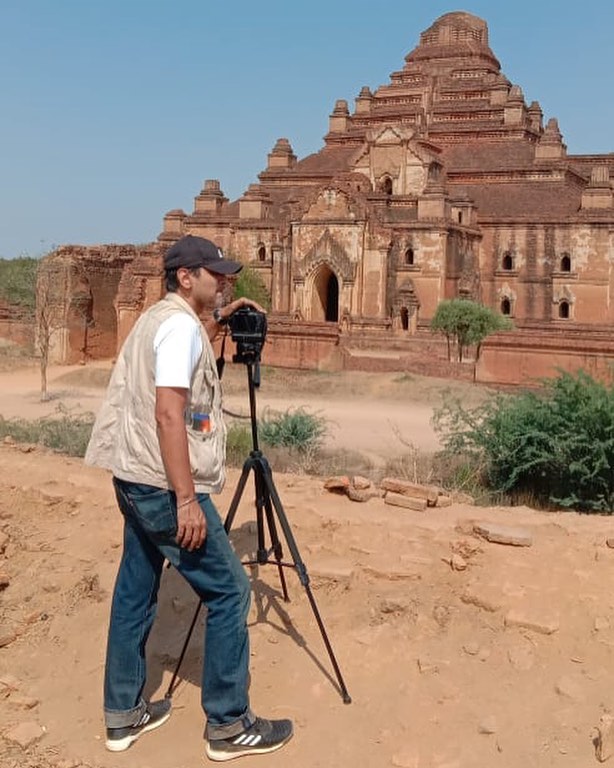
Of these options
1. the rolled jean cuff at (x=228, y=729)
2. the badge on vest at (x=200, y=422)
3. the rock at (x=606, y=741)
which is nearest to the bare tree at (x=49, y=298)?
the badge on vest at (x=200, y=422)

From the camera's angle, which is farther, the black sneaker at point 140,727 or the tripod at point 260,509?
the tripod at point 260,509

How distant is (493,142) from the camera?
34688 mm

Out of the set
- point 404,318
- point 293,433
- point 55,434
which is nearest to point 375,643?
point 293,433

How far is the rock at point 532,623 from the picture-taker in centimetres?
450

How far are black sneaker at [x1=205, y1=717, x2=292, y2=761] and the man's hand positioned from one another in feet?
2.88

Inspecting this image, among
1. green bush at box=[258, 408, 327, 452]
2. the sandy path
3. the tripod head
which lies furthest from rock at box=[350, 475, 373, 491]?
the sandy path

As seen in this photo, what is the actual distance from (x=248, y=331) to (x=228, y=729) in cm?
179

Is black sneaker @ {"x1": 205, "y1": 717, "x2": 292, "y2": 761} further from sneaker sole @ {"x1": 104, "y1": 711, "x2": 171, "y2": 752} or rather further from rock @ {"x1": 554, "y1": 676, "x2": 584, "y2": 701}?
rock @ {"x1": 554, "y1": 676, "x2": 584, "y2": 701}

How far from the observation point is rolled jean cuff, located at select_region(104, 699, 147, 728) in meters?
3.93

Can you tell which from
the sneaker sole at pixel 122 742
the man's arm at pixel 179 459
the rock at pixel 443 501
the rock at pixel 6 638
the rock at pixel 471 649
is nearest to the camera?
the man's arm at pixel 179 459

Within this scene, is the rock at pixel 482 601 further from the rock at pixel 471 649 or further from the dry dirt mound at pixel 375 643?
the rock at pixel 471 649

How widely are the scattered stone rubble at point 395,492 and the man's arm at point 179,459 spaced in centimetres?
253

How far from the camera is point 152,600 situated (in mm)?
3998

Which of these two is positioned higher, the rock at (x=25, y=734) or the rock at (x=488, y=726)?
the rock at (x=488, y=726)
